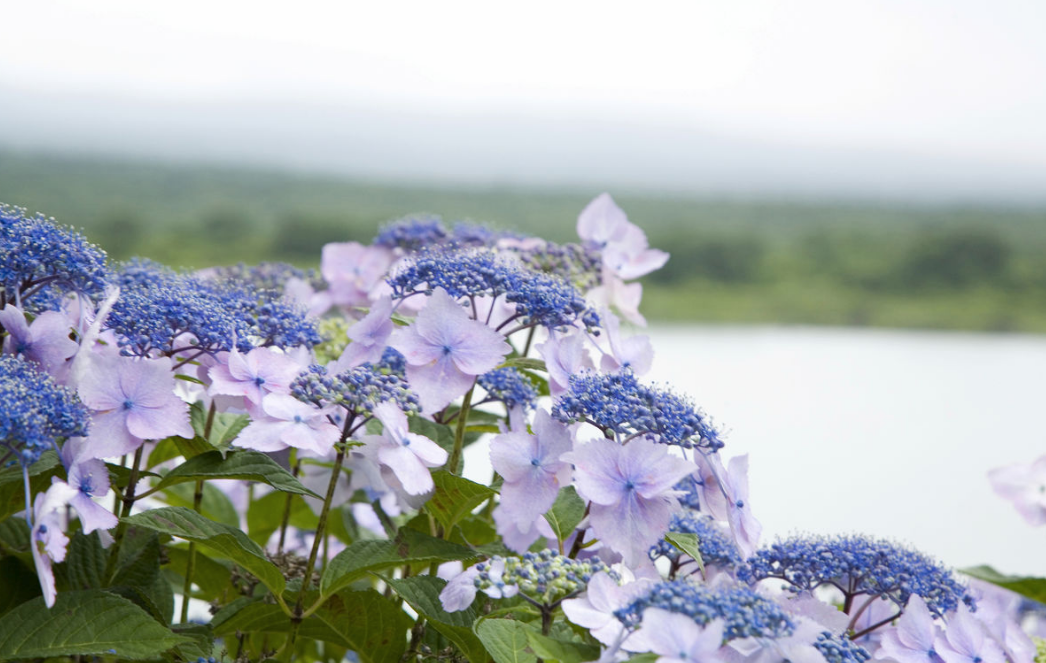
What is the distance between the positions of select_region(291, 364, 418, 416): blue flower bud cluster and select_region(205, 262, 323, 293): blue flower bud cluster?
15.6 inches

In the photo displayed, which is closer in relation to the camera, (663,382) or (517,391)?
(663,382)

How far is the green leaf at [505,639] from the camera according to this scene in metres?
0.53

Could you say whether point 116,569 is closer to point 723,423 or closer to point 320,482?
point 320,482

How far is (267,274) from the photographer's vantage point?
3.38ft

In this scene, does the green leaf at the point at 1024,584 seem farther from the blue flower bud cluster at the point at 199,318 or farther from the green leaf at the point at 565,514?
the blue flower bud cluster at the point at 199,318

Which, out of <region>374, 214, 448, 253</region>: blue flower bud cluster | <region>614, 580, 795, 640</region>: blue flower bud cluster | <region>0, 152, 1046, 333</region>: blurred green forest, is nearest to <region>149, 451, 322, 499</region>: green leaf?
<region>614, 580, 795, 640</region>: blue flower bud cluster

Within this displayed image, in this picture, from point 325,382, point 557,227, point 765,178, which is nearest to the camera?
point 325,382

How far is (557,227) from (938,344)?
146cm

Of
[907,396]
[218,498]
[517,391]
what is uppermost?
[517,391]

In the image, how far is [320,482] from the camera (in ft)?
2.93

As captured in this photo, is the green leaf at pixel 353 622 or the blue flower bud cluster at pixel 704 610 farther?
the green leaf at pixel 353 622

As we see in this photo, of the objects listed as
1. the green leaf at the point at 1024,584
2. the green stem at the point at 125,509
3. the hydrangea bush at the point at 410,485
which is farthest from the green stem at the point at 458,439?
the green leaf at the point at 1024,584

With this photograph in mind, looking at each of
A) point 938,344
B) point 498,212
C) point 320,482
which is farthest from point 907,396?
point 320,482

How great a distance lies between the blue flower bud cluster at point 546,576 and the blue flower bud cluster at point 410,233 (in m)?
0.51
